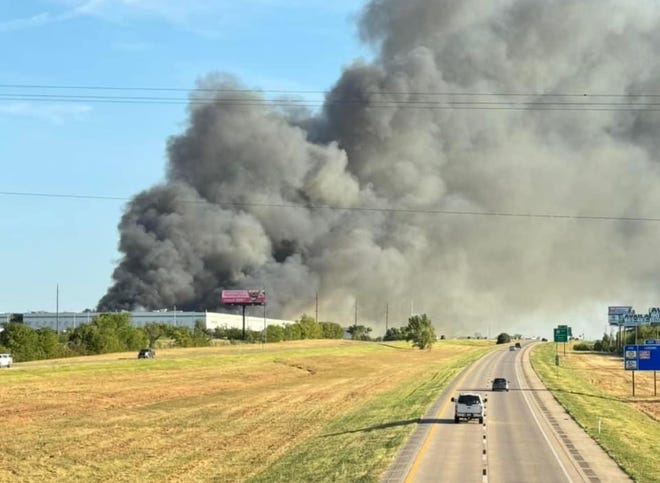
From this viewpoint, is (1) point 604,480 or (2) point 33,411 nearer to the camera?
(1) point 604,480

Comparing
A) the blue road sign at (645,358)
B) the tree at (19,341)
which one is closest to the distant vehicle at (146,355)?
the tree at (19,341)

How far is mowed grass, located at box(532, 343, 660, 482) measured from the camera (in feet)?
124

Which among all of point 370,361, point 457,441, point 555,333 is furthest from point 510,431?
point 555,333

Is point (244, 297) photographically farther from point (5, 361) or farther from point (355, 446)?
point (355, 446)

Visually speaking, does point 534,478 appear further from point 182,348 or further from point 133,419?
point 182,348

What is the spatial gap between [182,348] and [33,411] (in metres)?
86.4

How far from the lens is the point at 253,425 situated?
51781 mm

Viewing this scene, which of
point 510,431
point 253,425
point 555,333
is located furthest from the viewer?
point 555,333

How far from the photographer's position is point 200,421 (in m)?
53.5

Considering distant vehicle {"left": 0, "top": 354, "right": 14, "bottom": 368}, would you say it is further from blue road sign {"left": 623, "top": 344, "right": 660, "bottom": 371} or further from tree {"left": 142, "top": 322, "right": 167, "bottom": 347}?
blue road sign {"left": 623, "top": 344, "right": 660, "bottom": 371}

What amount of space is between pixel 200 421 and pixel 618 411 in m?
29.7

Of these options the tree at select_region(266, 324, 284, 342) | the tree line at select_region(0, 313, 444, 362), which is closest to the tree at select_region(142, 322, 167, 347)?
the tree line at select_region(0, 313, 444, 362)

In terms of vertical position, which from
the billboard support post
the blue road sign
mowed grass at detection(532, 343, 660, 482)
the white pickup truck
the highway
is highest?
the billboard support post

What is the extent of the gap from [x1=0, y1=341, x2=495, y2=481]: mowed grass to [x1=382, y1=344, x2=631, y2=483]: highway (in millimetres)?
1483
